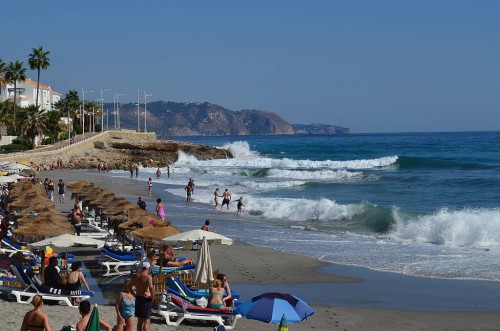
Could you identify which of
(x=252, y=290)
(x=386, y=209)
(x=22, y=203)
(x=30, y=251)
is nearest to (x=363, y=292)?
(x=252, y=290)

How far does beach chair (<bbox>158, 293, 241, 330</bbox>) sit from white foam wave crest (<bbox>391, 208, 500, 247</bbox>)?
46.9ft

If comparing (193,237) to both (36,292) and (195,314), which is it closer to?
(195,314)

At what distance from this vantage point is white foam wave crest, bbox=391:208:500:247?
26750mm

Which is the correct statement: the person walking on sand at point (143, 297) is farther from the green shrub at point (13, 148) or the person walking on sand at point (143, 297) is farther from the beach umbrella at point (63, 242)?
the green shrub at point (13, 148)

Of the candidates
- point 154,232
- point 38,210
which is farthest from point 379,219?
point 154,232

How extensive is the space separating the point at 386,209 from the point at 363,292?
17932 millimetres

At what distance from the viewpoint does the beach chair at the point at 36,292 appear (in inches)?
585

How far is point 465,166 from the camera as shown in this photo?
75.7m

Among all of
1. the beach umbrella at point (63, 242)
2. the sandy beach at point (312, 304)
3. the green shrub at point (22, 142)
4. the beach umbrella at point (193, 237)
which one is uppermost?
the green shrub at point (22, 142)

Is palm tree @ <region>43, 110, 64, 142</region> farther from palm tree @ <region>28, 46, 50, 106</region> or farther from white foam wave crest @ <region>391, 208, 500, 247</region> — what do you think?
white foam wave crest @ <region>391, 208, 500, 247</region>

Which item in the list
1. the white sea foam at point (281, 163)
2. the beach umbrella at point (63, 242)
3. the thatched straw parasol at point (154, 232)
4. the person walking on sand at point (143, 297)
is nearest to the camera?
the person walking on sand at point (143, 297)

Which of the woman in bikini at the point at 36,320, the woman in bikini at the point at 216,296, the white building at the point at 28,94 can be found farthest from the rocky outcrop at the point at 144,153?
the woman in bikini at the point at 36,320

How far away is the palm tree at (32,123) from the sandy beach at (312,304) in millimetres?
53266

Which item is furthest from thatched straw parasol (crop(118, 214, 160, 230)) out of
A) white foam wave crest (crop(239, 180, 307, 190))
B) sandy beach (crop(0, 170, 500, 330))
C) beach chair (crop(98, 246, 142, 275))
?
white foam wave crest (crop(239, 180, 307, 190))
